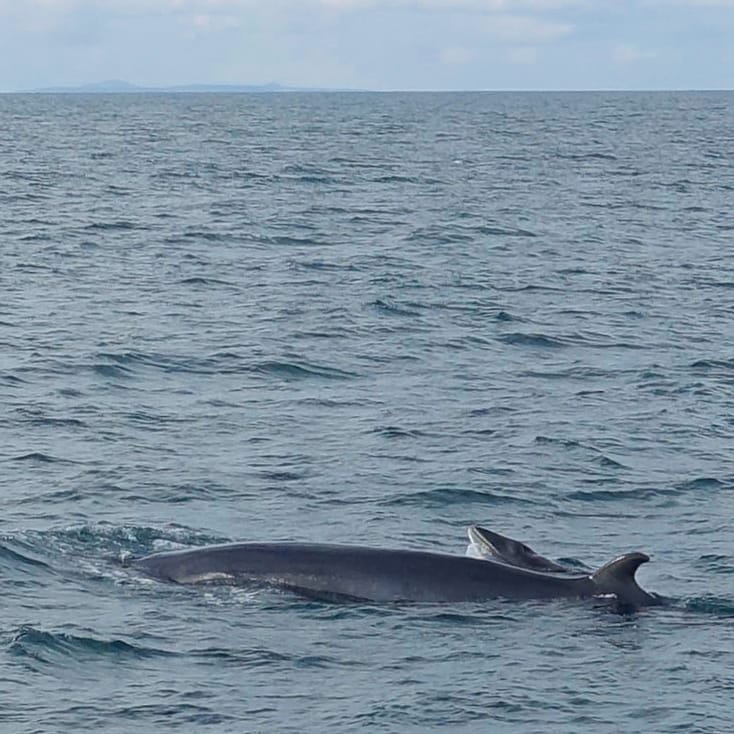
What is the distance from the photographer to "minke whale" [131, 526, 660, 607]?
506 inches

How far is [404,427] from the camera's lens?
19.2 m

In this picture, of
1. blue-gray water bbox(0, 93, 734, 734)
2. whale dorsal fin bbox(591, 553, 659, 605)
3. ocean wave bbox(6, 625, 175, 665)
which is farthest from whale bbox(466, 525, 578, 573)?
ocean wave bbox(6, 625, 175, 665)

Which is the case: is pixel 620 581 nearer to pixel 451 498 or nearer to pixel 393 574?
pixel 393 574

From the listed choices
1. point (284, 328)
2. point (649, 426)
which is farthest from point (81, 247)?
point (649, 426)

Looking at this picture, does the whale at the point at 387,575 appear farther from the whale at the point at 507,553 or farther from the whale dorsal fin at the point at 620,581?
the whale at the point at 507,553

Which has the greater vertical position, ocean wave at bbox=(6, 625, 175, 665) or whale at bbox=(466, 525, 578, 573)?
whale at bbox=(466, 525, 578, 573)

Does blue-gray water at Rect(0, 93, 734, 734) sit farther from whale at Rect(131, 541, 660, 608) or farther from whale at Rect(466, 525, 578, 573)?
whale at Rect(466, 525, 578, 573)

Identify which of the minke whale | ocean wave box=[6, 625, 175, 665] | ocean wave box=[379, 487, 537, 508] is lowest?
ocean wave box=[6, 625, 175, 665]

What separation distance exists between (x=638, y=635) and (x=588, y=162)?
58627mm

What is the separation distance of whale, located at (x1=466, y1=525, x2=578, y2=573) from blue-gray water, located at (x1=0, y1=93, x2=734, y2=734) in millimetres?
894

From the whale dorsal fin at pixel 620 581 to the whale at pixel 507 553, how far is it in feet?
2.21

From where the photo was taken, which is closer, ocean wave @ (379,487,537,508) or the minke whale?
the minke whale

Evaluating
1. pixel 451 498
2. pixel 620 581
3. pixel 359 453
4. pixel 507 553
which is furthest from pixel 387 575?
pixel 359 453

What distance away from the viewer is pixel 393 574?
13.0m
